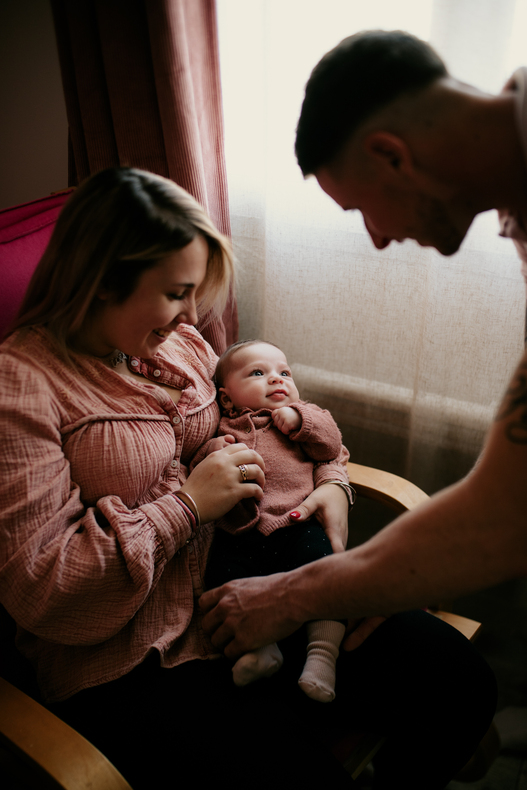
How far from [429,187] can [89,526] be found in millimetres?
767

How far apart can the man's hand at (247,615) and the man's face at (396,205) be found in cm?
62

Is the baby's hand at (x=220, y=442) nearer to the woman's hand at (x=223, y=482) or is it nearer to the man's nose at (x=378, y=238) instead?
the woman's hand at (x=223, y=482)

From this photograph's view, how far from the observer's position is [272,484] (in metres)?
1.27

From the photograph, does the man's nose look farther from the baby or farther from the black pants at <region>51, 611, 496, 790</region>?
the black pants at <region>51, 611, 496, 790</region>

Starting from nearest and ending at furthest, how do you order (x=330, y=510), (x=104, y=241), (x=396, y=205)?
(x=396, y=205) < (x=104, y=241) < (x=330, y=510)

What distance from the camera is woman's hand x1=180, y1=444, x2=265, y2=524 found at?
3.57 ft

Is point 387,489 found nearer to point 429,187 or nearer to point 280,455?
point 280,455

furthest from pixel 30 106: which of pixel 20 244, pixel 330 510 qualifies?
pixel 330 510

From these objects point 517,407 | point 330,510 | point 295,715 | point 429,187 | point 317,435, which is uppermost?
point 429,187

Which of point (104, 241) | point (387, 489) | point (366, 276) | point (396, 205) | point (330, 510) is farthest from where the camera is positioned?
point (366, 276)

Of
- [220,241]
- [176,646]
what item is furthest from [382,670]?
[220,241]

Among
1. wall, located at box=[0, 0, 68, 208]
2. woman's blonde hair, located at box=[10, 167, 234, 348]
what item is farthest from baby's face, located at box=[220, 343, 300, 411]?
wall, located at box=[0, 0, 68, 208]

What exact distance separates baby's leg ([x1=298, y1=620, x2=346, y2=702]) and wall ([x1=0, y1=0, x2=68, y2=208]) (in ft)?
5.50

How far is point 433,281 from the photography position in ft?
4.75
